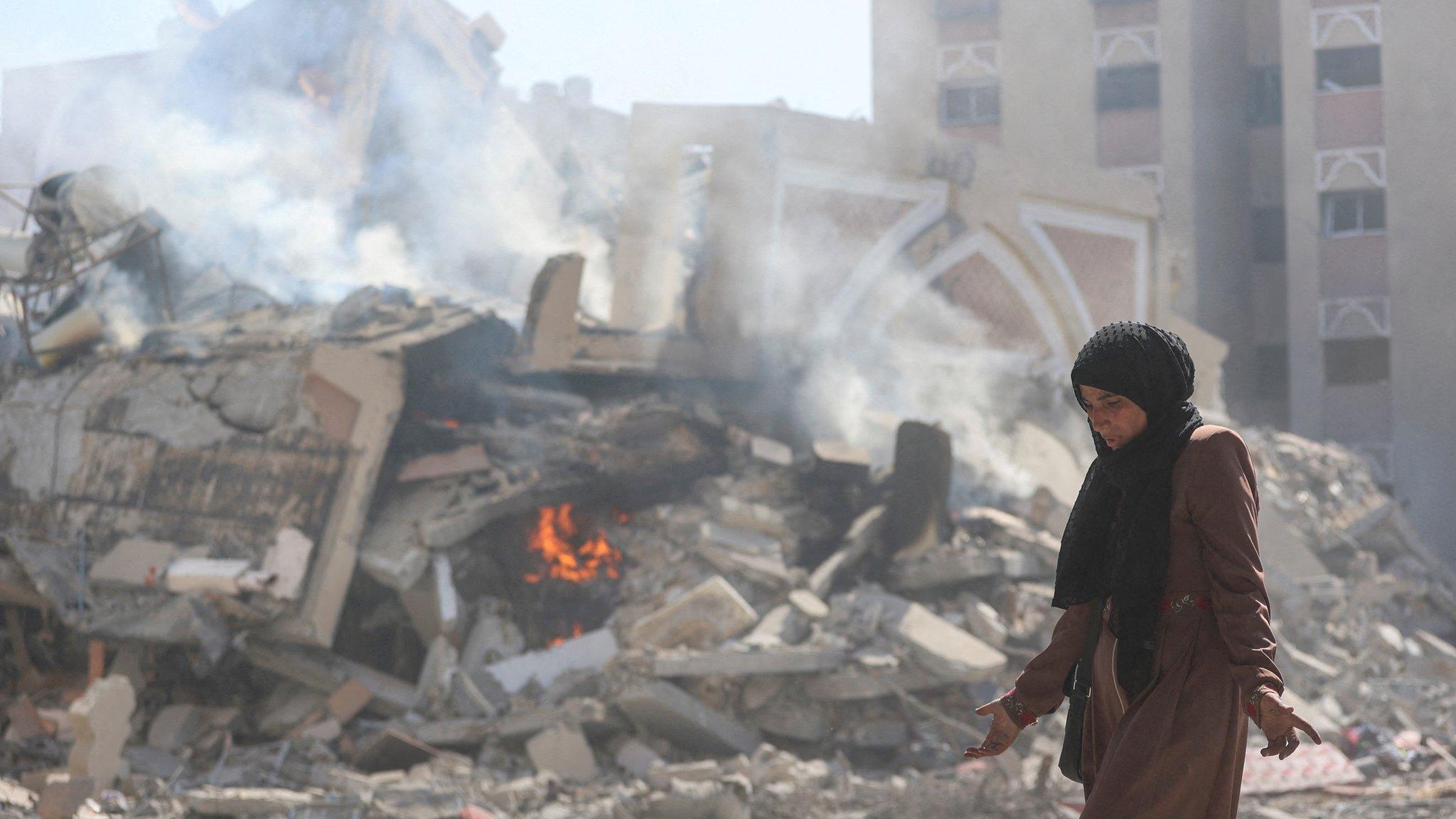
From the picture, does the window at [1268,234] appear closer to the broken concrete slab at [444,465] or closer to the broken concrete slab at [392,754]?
the broken concrete slab at [444,465]

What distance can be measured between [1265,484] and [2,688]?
1318 centimetres

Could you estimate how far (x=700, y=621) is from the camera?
25.1 ft

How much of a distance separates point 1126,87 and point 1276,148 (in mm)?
3432

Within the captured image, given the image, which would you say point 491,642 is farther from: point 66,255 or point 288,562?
point 66,255

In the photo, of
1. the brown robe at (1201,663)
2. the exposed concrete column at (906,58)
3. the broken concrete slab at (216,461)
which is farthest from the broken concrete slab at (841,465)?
the exposed concrete column at (906,58)

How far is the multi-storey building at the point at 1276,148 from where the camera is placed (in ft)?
70.2

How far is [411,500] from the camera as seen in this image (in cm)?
868

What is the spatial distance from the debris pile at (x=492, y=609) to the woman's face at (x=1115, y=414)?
3.88 metres

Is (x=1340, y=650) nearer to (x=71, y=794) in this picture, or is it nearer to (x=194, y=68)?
(x=71, y=794)

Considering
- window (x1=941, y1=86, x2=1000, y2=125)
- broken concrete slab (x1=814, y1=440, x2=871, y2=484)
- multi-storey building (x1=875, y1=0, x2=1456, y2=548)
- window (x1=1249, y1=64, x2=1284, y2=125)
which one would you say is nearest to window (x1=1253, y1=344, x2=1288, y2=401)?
multi-storey building (x1=875, y1=0, x2=1456, y2=548)

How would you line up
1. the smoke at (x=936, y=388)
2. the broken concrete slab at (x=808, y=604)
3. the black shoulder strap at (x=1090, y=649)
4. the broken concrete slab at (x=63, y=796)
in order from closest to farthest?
1. the black shoulder strap at (x=1090, y=649)
2. the broken concrete slab at (x=63, y=796)
3. the broken concrete slab at (x=808, y=604)
4. the smoke at (x=936, y=388)

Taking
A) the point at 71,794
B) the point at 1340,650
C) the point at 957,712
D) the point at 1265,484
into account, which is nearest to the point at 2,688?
the point at 71,794

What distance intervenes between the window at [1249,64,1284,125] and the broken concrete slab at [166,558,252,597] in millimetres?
22982

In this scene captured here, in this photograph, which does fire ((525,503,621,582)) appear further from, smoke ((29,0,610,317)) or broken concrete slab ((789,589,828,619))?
smoke ((29,0,610,317))
